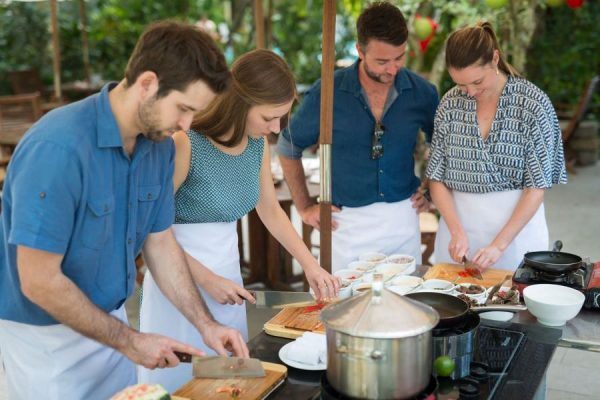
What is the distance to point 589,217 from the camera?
23.1ft

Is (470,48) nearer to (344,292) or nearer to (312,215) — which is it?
(344,292)

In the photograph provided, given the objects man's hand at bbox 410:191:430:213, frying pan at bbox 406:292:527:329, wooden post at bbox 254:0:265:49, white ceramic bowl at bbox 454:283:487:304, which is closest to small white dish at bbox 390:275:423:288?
white ceramic bowl at bbox 454:283:487:304

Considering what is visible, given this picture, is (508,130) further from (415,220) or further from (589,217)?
(589,217)

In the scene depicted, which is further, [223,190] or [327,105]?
[327,105]

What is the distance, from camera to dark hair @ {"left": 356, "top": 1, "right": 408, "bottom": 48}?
2.87 metres

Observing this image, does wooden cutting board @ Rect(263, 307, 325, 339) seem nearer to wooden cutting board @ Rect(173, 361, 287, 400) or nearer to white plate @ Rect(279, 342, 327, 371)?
white plate @ Rect(279, 342, 327, 371)

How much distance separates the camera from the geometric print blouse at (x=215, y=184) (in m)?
2.40

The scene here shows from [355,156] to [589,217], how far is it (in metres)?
4.74

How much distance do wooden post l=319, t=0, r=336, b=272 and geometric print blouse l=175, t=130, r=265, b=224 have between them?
0.30 m

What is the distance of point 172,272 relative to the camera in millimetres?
2141


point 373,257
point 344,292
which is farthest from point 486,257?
point 344,292

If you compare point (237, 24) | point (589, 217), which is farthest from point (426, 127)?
point (237, 24)

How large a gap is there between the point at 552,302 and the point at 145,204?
1269 millimetres

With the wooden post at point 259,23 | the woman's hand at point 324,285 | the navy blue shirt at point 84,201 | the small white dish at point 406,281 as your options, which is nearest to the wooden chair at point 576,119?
the wooden post at point 259,23
